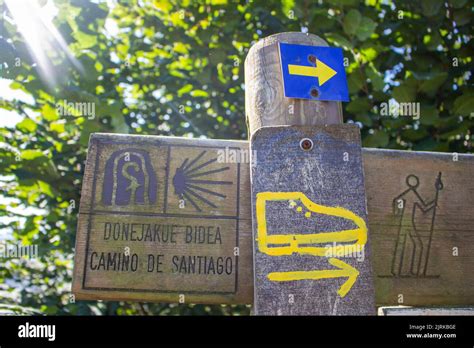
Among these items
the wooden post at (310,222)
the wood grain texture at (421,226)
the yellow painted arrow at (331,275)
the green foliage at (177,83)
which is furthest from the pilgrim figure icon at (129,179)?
the green foliage at (177,83)

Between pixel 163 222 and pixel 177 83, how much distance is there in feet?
7.04

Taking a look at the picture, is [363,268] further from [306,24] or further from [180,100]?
[180,100]

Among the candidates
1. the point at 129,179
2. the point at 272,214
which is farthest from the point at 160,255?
the point at 272,214

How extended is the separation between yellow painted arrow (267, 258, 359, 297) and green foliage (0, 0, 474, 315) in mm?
1431

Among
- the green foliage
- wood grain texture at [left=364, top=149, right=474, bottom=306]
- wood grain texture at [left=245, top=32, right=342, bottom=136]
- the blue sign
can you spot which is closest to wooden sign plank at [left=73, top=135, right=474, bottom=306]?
wood grain texture at [left=364, top=149, right=474, bottom=306]

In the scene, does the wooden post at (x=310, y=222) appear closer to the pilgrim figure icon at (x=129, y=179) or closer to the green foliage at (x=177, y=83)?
the pilgrim figure icon at (x=129, y=179)

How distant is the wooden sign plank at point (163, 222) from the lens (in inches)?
61.2

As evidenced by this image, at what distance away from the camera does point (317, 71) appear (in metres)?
1.70

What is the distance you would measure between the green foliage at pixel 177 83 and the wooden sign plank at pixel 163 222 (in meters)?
1.18

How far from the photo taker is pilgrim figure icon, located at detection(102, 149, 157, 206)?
1599 mm

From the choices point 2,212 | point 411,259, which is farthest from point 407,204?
point 2,212

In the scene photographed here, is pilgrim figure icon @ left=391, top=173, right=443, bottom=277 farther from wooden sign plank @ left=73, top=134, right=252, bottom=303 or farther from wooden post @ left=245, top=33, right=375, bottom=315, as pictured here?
wooden sign plank @ left=73, top=134, right=252, bottom=303

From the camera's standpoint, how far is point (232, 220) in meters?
1.63

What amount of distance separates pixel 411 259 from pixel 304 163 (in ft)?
1.77
